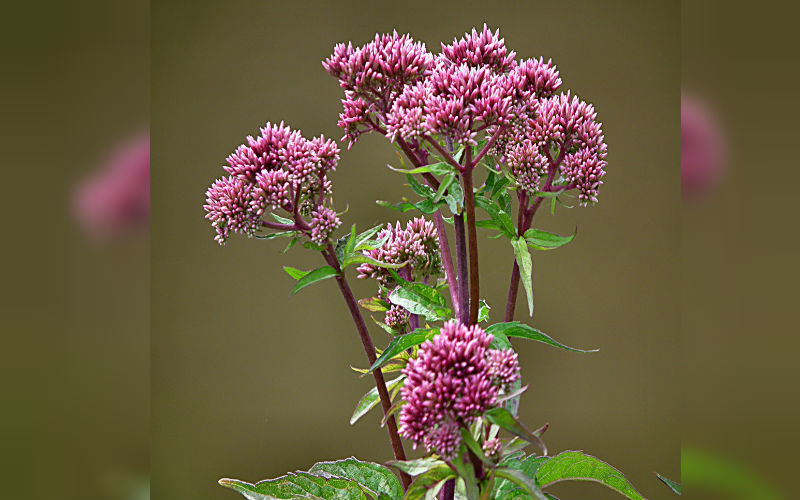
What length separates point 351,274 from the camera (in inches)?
64.2

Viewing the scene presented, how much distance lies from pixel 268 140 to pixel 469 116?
0.25m

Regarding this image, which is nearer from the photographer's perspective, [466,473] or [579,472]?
[466,473]

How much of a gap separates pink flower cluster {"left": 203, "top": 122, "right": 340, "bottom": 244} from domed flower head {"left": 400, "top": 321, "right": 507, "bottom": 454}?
8.3 inches

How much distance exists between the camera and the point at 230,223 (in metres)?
0.80

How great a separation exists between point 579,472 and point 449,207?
1.24 feet

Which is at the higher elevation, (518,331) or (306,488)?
(518,331)

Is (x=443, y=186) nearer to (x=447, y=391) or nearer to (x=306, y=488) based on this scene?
(x=447, y=391)

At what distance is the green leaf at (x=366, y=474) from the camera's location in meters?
0.90
